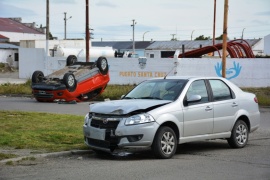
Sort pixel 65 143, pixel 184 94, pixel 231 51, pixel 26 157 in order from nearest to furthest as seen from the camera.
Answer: pixel 26 157 → pixel 184 94 → pixel 65 143 → pixel 231 51

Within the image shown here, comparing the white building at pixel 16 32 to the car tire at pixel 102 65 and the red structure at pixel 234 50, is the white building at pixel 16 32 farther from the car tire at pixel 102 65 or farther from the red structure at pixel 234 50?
the car tire at pixel 102 65

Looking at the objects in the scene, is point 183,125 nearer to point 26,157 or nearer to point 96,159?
point 96,159

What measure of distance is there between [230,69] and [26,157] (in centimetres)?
2491

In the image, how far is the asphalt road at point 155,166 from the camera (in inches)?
325

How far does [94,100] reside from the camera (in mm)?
26812

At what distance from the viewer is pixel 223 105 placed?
1092 cm

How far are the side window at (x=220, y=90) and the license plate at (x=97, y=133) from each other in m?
2.69

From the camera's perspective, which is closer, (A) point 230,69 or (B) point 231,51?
(A) point 230,69

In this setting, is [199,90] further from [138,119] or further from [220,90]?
[138,119]

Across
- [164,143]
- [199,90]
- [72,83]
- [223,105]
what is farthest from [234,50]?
[164,143]

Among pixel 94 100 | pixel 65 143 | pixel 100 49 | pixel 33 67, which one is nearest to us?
pixel 65 143

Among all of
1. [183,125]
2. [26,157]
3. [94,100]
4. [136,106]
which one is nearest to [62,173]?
[26,157]

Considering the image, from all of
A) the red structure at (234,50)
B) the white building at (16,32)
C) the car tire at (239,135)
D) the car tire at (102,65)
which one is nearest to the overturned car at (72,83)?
the car tire at (102,65)

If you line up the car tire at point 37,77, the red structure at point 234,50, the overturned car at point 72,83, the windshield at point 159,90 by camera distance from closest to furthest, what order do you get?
the windshield at point 159,90 < the overturned car at point 72,83 < the car tire at point 37,77 < the red structure at point 234,50
